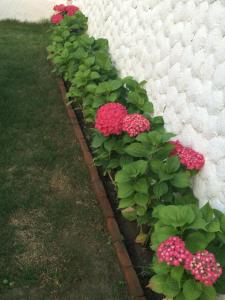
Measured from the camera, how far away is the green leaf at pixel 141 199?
127 inches

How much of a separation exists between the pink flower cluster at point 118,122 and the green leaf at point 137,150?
0.18 meters

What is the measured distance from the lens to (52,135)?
529cm

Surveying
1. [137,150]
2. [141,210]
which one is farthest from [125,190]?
[137,150]

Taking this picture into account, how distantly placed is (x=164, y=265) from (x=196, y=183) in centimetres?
83

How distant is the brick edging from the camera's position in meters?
3.32

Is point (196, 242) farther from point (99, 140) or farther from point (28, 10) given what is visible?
point (28, 10)

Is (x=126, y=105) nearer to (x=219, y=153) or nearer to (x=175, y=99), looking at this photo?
(x=175, y=99)

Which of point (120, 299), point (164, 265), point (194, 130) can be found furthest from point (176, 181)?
point (120, 299)

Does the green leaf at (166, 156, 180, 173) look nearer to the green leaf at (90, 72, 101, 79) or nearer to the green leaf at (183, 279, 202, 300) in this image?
the green leaf at (183, 279, 202, 300)

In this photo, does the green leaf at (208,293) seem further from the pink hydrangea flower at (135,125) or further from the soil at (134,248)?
the pink hydrangea flower at (135,125)

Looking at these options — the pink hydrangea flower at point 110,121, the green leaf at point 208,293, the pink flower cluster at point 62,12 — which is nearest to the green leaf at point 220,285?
the green leaf at point 208,293

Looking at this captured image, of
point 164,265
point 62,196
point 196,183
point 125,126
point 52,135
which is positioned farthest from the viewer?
A: point 52,135

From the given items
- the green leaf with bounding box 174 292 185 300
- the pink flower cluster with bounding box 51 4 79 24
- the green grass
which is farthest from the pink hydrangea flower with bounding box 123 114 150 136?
the pink flower cluster with bounding box 51 4 79 24

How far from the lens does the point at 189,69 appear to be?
3.45 meters
